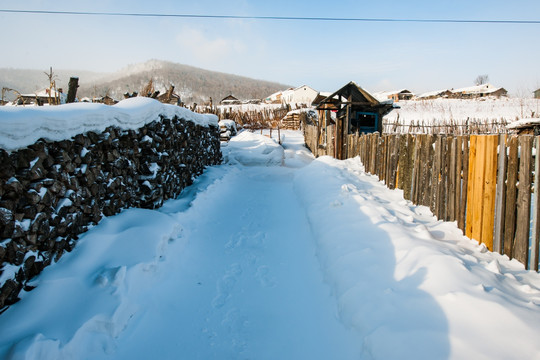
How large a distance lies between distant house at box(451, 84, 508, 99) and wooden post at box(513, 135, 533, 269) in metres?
75.7

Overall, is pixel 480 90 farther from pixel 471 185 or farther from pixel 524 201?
pixel 524 201

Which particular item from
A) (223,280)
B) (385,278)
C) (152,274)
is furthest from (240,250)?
(385,278)

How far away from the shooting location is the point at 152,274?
12.9ft

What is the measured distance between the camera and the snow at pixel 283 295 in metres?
2.44

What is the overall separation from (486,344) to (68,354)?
3328 mm

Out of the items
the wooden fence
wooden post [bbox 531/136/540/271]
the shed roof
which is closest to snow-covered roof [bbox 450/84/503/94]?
the shed roof

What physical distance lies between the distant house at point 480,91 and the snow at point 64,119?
76806 millimetres

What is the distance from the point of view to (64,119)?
3.49 meters

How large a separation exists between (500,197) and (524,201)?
12.5 inches

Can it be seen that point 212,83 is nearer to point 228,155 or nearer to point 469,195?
point 228,155

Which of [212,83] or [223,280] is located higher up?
[212,83]

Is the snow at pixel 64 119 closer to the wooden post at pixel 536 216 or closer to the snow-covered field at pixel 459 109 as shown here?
the wooden post at pixel 536 216

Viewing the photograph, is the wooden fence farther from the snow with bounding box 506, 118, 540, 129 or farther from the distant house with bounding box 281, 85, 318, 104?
the distant house with bounding box 281, 85, 318, 104

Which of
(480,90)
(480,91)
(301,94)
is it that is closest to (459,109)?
(480,91)
